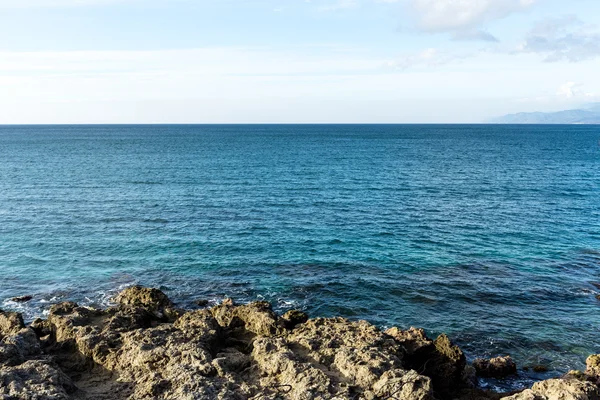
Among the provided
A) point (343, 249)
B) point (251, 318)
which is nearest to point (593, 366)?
point (251, 318)

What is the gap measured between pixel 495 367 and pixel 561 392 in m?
7.46

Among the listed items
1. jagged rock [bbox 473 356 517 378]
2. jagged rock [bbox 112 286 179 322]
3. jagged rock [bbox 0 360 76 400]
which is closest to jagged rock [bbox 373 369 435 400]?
jagged rock [bbox 473 356 517 378]

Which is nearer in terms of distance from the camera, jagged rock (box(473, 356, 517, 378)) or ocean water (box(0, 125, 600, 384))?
jagged rock (box(473, 356, 517, 378))

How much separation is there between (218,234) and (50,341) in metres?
26.8

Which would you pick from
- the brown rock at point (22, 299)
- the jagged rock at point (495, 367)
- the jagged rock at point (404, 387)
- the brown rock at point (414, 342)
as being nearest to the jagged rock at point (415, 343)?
the brown rock at point (414, 342)

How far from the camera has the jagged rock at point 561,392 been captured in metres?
16.9

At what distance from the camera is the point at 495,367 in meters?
24.3

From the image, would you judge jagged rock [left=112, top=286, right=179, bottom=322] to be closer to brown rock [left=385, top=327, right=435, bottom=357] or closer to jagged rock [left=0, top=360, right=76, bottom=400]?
jagged rock [left=0, top=360, right=76, bottom=400]

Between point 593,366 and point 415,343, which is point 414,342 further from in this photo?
point 593,366

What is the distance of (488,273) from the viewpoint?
38750 mm

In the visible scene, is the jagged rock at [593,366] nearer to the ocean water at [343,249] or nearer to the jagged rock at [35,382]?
the ocean water at [343,249]

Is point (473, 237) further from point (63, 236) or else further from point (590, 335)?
point (63, 236)

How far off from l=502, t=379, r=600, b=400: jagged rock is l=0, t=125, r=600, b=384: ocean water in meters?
6.59

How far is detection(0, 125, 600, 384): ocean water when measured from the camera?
104 ft
